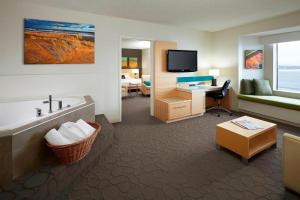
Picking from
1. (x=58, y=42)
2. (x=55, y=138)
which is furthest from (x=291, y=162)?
(x=58, y=42)

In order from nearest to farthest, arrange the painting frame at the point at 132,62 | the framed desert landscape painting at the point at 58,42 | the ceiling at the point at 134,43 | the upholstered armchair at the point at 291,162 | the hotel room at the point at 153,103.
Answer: the upholstered armchair at the point at 291,162 < the hotel room at the point at 153,103 < the framed desert landscape painting at the point at 58,42 < the ceiling at the point at 134,43 < the painting frame at the point at 132,62

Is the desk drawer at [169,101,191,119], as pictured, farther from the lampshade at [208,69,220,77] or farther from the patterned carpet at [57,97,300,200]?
the lampshade at [208,69,220,77]

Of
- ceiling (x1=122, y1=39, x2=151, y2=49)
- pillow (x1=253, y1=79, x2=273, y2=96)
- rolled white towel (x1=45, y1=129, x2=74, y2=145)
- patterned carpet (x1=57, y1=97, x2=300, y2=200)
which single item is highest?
ceiling (x1=122, y1=39, x2=151, y2=49)

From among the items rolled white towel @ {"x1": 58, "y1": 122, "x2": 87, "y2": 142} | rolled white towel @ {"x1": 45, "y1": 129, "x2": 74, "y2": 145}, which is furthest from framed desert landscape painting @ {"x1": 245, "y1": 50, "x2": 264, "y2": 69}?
rolled white towel @ {"x1": 45, "y1": 129, "x2": 74, "y2": 145}

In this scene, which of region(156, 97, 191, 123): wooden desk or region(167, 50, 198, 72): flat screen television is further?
region(167, 50, 198, 72): flat screen television

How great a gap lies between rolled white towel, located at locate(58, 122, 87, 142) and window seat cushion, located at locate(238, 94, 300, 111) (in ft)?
13.3

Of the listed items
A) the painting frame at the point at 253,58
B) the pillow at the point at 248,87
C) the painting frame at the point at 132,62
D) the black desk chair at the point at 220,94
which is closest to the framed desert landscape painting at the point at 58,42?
the black desk chair at the point at 220,94

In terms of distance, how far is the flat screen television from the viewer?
452cm

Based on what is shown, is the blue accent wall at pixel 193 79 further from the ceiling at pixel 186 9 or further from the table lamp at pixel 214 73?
the ceiling at pixel 186 9

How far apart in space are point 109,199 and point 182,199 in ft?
2.32

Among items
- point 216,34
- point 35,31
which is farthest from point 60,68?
point 216,34

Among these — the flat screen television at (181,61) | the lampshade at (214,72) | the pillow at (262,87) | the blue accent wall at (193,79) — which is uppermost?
the flat screen television at (181,61)

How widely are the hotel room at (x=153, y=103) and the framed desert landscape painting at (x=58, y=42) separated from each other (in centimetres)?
2

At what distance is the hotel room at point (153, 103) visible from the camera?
175cm
